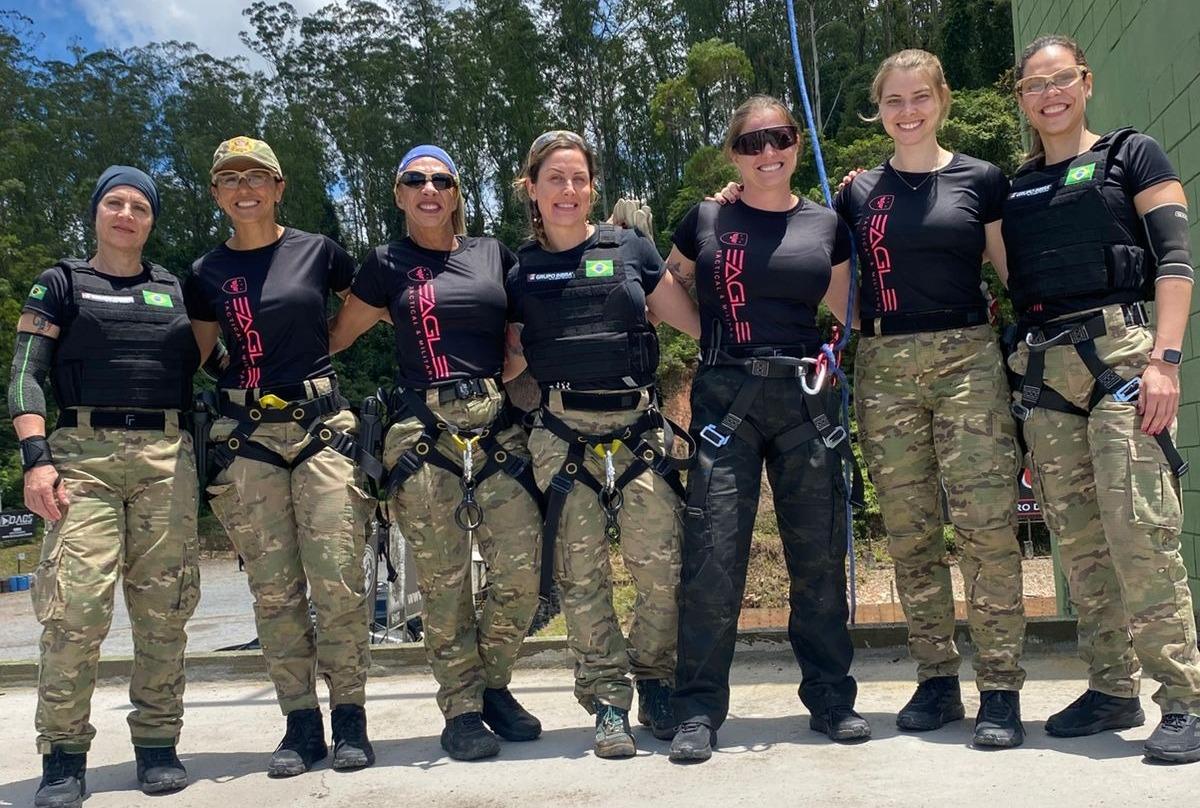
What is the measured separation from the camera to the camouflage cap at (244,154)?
3910mm

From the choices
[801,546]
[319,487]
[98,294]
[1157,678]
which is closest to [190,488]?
[319,487]

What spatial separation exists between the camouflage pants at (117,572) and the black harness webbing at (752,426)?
1.99 metres

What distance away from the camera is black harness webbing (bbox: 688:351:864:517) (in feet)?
12.2

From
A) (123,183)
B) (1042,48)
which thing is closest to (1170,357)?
(1042,48)

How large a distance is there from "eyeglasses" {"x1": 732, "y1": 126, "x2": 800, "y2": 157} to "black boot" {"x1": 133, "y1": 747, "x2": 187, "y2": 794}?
127 inches

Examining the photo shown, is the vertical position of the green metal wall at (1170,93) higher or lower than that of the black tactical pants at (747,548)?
higher

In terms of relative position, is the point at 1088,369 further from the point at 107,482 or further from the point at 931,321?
the point at 107,482

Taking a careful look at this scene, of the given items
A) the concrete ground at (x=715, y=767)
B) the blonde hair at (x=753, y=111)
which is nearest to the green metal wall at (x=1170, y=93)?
the concrete ground at (x=715, y=767)

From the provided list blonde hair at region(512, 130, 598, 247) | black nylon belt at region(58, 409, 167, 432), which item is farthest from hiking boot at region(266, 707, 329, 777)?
blonde hair at region(512, 130, 598, 247)

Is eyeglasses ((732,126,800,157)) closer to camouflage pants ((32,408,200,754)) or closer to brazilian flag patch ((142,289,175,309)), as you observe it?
brazilian flag patch ((142,289,175,309))

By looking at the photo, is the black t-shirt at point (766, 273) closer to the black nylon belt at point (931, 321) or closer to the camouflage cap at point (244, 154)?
the black nylon belt at point (931, 321)

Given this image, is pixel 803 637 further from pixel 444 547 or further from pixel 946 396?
pixel 444 547

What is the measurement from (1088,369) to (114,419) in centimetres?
359

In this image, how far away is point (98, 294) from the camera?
379 centimetres
